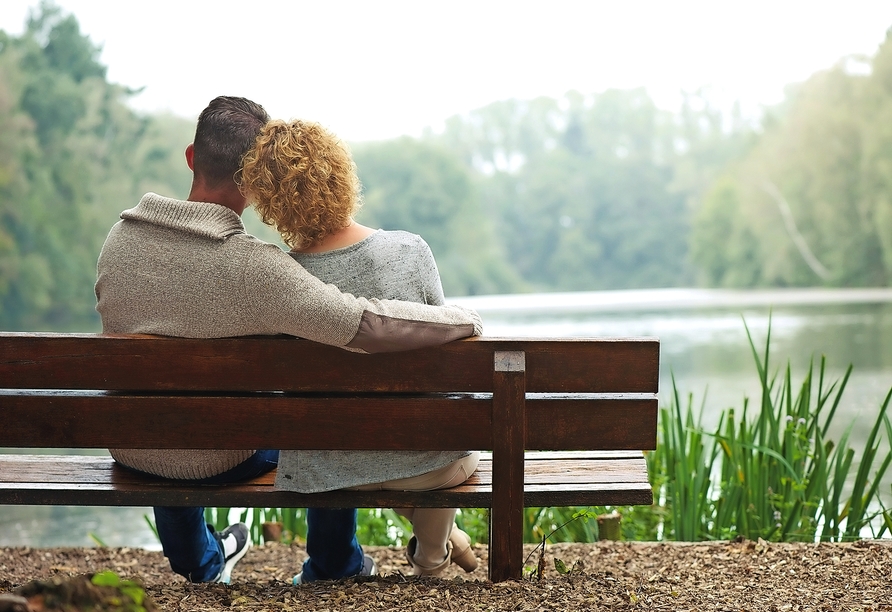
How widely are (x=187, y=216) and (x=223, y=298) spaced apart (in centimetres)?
16

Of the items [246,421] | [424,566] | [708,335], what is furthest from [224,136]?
[708,335]

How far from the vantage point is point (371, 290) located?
1543mm

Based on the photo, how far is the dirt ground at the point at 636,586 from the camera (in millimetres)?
1509

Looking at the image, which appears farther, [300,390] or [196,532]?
[196,532]

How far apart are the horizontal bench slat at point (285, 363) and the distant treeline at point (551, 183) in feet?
38.9

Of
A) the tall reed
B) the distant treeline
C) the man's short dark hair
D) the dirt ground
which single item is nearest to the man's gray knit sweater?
the man's short dark hair

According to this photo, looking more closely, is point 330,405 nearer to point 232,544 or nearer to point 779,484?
point 232,544

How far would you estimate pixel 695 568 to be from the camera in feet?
6.29

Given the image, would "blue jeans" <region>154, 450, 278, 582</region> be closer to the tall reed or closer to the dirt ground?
the dirt ground

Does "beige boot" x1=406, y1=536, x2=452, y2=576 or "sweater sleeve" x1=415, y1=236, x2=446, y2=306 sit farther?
"beige boot" x1=406, y1=536, x2=452, y2=576

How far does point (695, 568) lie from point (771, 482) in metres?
0.49

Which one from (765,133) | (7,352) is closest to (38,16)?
(765,133)

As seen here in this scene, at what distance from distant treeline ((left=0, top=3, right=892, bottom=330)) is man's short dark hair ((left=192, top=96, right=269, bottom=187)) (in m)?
11.7

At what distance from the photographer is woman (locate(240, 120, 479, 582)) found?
60.8 inches
